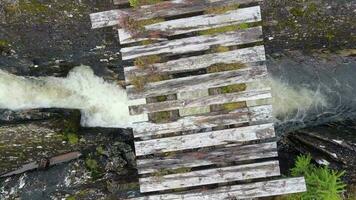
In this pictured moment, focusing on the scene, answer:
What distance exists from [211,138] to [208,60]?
103 centimetres

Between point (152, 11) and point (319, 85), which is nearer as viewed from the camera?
point (152, 11)

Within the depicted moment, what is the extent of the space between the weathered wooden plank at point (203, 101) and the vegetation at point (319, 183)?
1.71 meters

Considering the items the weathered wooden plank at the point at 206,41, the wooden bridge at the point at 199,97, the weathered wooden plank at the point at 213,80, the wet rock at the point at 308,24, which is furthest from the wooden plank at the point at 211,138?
the wet rock at the point at 308,24

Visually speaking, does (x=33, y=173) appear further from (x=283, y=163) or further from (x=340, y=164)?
(x=340, y=164)

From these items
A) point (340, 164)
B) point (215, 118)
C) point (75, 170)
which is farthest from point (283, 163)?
point (75, 170)

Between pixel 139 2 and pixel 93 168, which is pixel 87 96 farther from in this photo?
pixel 139 2

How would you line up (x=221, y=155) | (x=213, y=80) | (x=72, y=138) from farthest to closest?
(x=72, y=138), (x=221, y=155), (x=213, y=80)

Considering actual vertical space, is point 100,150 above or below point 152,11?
below

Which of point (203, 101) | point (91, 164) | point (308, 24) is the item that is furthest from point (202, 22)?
point (91, 164)

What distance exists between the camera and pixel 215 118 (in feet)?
19.2

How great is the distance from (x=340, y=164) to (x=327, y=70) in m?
1.79

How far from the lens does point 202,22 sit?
5734 mm

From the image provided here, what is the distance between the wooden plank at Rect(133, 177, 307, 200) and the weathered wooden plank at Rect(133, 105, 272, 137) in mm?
851

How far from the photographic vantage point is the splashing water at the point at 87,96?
7863 millimetres
